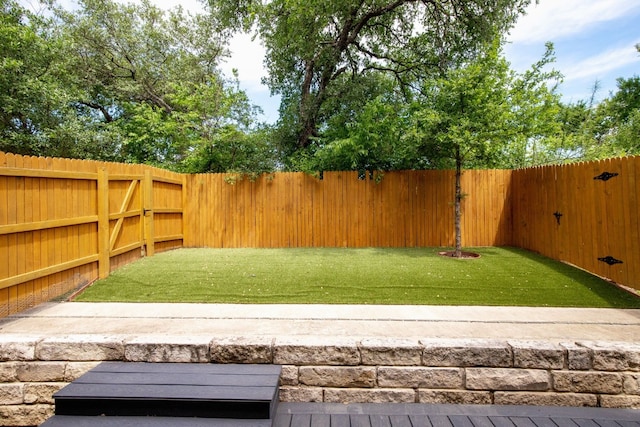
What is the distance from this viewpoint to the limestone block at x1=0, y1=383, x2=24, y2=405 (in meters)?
2.69

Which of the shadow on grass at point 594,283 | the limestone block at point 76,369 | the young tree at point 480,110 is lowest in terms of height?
the limestone block at point 76,369

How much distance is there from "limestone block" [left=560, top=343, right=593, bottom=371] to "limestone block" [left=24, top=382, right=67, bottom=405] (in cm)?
382

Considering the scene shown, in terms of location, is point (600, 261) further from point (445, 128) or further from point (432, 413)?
point (432, 413)

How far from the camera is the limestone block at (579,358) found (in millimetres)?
2564

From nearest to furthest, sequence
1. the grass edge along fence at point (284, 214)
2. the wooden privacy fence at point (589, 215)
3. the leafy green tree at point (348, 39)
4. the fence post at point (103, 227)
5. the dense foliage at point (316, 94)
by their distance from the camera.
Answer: the grass edge along fence at point (284, 214)
the wooden privacy fence at point (589, 215)
the fence post at point (103, 227)
the dense foliage at point (316, 94)
the leafy green tree at point (348, 39)

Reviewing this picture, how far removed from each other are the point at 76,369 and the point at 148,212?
4.34m

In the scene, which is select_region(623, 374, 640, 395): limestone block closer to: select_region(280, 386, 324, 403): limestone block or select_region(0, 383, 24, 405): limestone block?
select_region(280, 386, 324, 403): limestone block

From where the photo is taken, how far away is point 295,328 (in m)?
3.09

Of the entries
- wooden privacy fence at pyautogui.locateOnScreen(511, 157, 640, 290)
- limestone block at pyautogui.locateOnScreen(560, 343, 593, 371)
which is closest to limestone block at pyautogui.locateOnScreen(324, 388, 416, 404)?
limestone block at pyautogui.locateOnScreen(560, 343, 593, 371)

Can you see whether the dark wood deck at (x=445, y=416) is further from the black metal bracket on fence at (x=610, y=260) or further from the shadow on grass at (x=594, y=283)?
the black metal bracket on fence at (x=610, y=260)

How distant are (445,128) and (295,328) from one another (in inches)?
205

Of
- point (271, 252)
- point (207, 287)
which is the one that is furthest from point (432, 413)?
point (271, 252)

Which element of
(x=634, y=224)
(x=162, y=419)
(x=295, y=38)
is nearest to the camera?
(x=162, y=419)

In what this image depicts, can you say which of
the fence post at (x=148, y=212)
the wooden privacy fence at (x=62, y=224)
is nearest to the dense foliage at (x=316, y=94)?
the fence post at (x=148, y=212)
